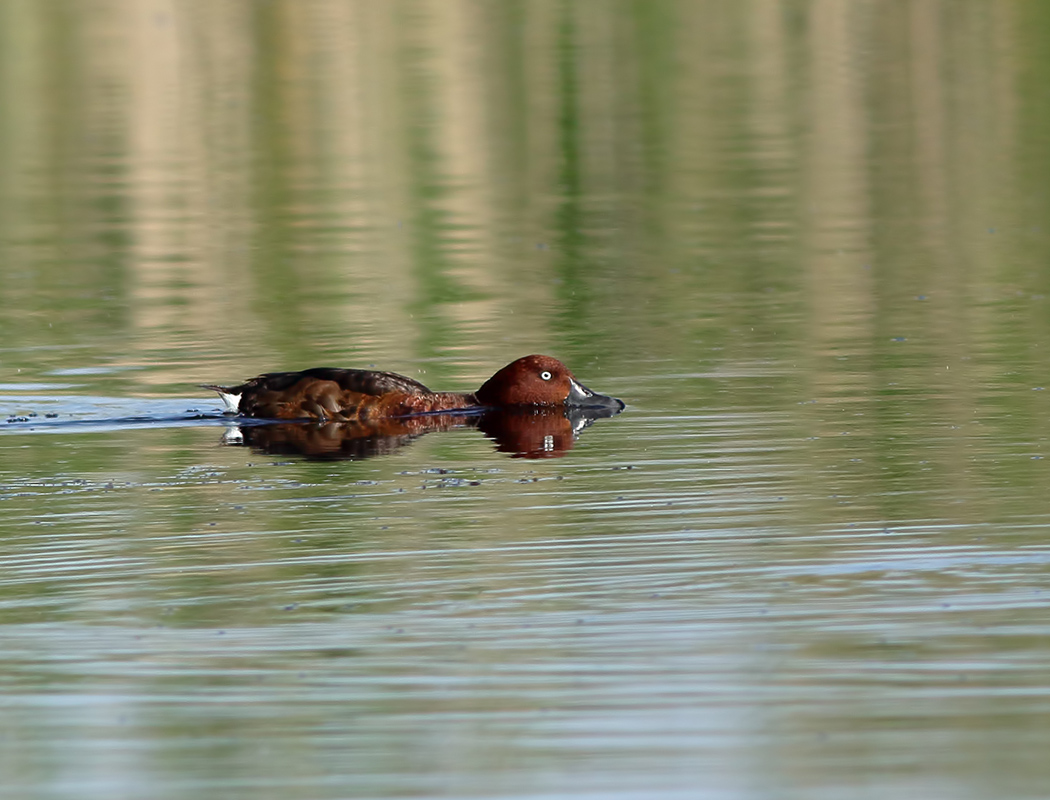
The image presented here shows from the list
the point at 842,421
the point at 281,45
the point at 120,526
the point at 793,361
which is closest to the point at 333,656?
the point at 120,526

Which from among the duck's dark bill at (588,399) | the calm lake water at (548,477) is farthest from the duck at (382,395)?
the calm lake water at (548,477)

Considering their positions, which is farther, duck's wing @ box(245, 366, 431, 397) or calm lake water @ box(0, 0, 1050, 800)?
duck's wing @ box(245, 366, 431, 397)

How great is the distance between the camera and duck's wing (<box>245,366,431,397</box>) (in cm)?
1275

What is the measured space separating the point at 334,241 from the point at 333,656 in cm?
1409

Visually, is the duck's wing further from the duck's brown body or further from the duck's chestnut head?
the duck's chestnut head

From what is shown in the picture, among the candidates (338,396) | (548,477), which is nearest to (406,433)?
(338,396)

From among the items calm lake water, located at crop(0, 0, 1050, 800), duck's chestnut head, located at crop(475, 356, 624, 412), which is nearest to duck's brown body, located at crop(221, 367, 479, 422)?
duck's chestnut head, located at crop(475, 356, 624, 412)

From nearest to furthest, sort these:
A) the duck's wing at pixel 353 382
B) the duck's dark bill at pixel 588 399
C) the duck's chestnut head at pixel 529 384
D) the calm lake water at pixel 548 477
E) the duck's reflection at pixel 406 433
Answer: the calm lake water at pixel 548 477, the duck's reflection at pixel 406 433, the duck's dark bill at pixel 588 399, the duck's wing at pixel 353 382, the duck's chestnut head at pixel 529 384

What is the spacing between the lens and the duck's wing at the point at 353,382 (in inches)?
502

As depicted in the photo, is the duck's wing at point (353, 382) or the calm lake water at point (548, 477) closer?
the calm lake water at point (548, 477)

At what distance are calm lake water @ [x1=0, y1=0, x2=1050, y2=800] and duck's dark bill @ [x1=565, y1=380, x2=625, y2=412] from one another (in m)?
0.27

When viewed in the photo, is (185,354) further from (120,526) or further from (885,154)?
(885,154)

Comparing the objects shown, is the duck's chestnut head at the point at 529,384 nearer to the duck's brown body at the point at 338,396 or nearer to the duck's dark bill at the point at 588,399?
the duck's dark bill at the point at 588,399

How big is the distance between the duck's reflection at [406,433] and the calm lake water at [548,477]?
182 millimetres
